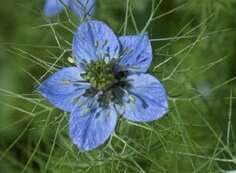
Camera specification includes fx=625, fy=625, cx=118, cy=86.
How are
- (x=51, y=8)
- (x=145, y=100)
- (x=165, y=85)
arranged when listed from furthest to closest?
(x=51, y=8), (x=165, y=85), (x=145, y=100)

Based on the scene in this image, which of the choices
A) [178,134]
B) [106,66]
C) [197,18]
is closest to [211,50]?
[197,18]

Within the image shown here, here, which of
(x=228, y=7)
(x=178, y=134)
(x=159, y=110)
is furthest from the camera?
(x=228, y=7)

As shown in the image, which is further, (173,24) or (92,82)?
(173,24)

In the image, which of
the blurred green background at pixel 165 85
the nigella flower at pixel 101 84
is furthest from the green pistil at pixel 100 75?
the blurred green background at pixel 165 85

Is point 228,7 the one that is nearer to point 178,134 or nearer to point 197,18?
point 197,18

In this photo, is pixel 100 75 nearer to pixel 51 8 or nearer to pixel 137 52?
pixel 137 52

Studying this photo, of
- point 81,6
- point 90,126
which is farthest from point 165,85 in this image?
point 90,126

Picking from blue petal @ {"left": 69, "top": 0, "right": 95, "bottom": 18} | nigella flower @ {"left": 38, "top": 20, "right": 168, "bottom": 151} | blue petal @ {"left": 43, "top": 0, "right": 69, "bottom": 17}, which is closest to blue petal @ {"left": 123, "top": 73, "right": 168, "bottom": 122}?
nigella flower @ {"left": 38, "top": 20, "right": 168, "bottom": 151}
